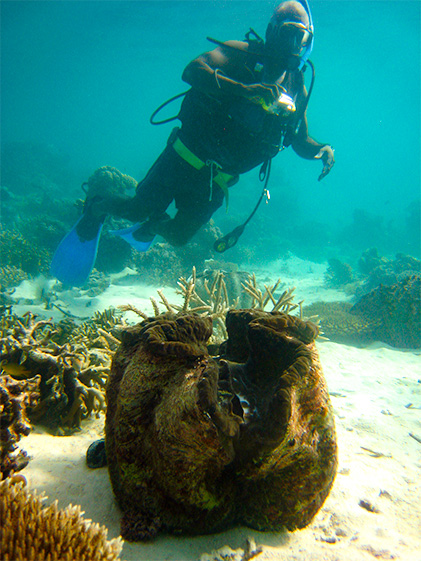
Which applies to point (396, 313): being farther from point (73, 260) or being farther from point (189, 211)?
point (73, 260)

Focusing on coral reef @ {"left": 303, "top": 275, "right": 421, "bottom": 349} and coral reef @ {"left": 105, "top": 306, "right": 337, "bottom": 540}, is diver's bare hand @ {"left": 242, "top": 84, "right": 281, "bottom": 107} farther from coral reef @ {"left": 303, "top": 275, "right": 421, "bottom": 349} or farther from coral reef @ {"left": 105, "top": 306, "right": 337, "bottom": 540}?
coral reef @ {"left": 303, "top": 275, "right": 421, "bottom": 349}

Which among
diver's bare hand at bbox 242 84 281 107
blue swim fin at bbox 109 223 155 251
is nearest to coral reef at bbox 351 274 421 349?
diver's bare hand at bbox 242 84 281 107

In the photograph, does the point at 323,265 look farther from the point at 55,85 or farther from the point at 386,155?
the point at 386,155

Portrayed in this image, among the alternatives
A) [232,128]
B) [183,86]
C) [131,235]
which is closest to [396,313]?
[232,128]

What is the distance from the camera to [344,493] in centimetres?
181

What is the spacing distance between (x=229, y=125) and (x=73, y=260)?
192 inches

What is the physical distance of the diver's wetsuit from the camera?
4.25m

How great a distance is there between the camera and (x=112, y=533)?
134 centimetres

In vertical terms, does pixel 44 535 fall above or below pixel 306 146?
below

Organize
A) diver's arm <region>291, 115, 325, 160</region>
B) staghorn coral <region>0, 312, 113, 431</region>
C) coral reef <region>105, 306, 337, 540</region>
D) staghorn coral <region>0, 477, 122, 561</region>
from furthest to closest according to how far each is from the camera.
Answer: diver's arm <region>291, 115, 325, 160</region> < staghorn coral <region>0, 312, 113, 431</region> < coral reef <region>105, 306, 337, 540</region> < staghorn coral <region>0, 477, 122, 561</region>

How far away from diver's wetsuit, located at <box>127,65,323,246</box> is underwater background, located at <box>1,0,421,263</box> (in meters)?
10.8

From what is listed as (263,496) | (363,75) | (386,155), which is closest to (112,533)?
(263,496)

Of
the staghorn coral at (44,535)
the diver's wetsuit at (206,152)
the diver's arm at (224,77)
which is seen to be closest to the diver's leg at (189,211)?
the diver's wetsuit at (206,152)

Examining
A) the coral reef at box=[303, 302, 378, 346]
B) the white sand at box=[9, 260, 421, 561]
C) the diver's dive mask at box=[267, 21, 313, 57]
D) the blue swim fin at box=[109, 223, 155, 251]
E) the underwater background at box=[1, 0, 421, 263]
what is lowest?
the white sand at box=[9, 260, 421, 561]
